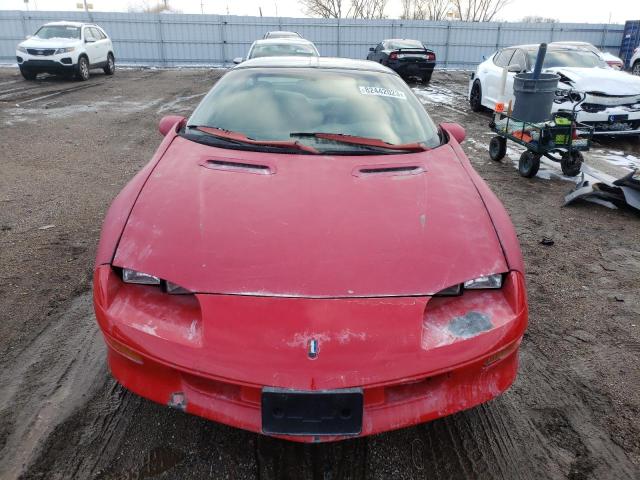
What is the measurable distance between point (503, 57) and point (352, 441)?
1015 cm

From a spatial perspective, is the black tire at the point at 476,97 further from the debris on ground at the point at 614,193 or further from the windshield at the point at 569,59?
the debris on ground at the point at 614,193

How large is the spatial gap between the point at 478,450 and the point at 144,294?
155 cm

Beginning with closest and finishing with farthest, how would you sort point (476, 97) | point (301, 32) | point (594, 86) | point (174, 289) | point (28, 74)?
point (174, 289) → point (594, 86) → point (476, 97) → point (28, 74) → point (301, 32)

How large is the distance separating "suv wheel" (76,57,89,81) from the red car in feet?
47.2

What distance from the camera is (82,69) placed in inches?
579

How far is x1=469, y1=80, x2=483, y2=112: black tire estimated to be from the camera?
10.7m

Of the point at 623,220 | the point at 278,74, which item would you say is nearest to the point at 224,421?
the point at 278,74

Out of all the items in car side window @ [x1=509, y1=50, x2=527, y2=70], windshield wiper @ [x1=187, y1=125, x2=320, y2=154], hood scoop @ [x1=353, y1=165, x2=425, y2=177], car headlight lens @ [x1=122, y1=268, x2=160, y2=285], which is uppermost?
car side window @ [x1=509, y1=50, x2=527, y2=70]

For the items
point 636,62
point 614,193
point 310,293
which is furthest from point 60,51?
point 636,62

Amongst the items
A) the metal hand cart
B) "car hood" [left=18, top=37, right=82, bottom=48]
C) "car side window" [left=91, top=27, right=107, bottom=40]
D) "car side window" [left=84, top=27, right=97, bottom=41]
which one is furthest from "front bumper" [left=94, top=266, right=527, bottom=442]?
"car side window" [left=91, top=27, right=107, bottom=40]

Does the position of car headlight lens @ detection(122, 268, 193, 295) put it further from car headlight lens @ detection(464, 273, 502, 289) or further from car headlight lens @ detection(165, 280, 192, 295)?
car headlight lens @ detection(464, 273, 502, 289)

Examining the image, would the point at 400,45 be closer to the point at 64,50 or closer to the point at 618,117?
the point at 618,117

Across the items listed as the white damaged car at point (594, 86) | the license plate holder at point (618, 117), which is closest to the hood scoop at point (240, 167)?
the white damaged car at point (594, 86)

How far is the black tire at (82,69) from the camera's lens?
1443 centimetres
